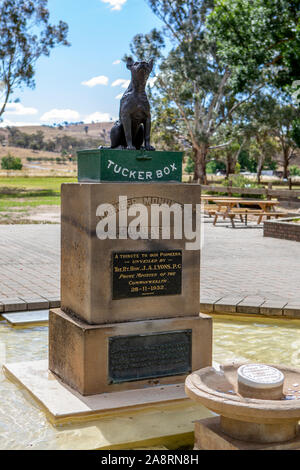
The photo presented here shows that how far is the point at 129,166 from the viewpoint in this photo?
412cm

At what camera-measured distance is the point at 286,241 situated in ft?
44.7

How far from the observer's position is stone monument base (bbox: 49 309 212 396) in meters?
4.09

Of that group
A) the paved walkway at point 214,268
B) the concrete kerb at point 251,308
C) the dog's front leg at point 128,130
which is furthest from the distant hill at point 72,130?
the dog's front leg at point 128,130

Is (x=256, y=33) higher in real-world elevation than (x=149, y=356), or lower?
higher

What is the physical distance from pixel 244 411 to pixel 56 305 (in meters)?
4.16

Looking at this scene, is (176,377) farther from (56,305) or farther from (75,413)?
(56,305)

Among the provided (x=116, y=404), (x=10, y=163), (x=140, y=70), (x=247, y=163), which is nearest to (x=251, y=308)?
(x=116, y=404)

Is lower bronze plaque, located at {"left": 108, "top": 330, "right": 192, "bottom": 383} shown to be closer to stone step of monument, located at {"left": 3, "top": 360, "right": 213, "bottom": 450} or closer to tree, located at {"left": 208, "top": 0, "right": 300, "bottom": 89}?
stone step of monument, located at {"left": 3, "top": 360, "right": 213, "bottom": 450}

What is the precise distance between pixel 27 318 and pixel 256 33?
15.6 meters

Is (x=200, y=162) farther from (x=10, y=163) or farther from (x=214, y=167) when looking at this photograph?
(x=214, y=167)

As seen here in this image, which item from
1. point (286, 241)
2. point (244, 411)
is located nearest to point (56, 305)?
point (244, 411)

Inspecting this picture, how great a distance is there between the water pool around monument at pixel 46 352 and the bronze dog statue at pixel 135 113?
6.67ft
